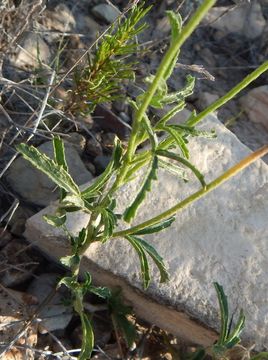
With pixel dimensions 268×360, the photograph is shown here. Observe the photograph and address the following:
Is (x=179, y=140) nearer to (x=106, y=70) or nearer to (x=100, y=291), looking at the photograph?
(x=100, y=291)

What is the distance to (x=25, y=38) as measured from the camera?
9.23 ft

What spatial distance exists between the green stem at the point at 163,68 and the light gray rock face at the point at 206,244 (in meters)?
0.46

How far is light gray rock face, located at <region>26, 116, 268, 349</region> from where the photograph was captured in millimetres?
2168

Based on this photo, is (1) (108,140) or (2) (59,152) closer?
(2) (59,152)

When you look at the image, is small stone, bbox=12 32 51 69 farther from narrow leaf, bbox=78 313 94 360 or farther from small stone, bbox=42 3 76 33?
narrow leaf, bbox=78 313 94 360

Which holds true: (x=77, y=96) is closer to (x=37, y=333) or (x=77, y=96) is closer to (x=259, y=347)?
(x=37, y=333)

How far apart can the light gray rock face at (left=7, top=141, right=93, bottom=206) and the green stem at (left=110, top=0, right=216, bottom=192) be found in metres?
0.69

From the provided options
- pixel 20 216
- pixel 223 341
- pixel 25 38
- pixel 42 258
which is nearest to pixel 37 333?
pixel 42 258

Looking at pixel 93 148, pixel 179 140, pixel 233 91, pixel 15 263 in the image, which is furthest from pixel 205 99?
pixel 233 91

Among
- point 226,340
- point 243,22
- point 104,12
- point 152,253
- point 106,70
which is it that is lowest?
point 226,340

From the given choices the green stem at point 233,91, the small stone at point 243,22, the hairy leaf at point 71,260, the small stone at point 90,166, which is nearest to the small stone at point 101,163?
the small stone at point 90,166

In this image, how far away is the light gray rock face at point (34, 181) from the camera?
96.0 inches

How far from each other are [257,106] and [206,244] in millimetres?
1145

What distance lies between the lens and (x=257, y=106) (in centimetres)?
324
